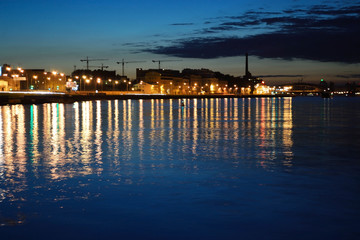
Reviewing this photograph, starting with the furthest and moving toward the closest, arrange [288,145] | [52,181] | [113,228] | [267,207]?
1. [288,145]
2. [52,181]
3. [267,207]
4. [113,228]

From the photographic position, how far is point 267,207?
8.56m

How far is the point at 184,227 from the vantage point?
24.2 feet

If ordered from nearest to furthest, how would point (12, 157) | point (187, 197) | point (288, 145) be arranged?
point (187, 197) → point (12, 157) → point (288, 145)

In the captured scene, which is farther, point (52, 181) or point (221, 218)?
point (52, 181)

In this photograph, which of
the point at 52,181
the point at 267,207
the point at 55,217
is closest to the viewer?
the point at 55,217

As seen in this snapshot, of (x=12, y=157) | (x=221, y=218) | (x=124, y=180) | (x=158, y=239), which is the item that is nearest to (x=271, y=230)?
(x=221, y=218)

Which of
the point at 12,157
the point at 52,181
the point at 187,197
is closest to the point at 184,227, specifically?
the point at 187,197

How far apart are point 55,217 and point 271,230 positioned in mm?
3691

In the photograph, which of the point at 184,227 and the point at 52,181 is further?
the point at 52,181

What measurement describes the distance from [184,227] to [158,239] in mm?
662

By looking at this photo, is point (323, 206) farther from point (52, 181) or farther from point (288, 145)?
point (288, 145)

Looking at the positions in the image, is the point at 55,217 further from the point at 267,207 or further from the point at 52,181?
the point at 267,207

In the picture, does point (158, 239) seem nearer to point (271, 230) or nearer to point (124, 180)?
point (271, 230)

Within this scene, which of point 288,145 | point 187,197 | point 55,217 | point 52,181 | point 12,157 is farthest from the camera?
point 288,145
